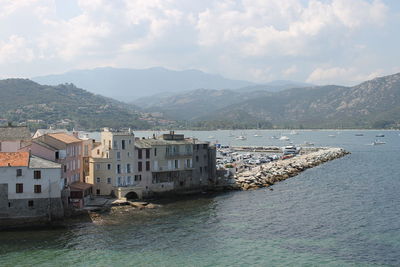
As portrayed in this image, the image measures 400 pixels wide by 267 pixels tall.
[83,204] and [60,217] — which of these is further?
[83,204]

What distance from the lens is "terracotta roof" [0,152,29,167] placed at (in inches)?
1975

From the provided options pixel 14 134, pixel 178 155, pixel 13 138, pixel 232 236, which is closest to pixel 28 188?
pixel 13 138

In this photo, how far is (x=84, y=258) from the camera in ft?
135

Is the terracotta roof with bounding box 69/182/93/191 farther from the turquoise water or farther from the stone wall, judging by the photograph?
the turquoise water

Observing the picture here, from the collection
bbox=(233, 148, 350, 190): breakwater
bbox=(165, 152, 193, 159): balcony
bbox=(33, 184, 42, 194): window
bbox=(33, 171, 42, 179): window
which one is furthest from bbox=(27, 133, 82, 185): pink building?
bbox=(233, 148, 350, 190): breakwater

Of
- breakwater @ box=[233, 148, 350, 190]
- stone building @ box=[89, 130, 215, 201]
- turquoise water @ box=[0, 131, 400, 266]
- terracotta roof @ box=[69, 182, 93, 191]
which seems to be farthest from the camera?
breakwater @ box=[233, 148, 350, 190]

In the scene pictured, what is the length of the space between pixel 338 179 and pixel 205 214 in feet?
146

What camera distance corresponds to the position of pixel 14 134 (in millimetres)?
58250

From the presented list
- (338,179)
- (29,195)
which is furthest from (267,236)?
(338,179)

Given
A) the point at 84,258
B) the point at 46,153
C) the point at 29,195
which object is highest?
the point at 46,153

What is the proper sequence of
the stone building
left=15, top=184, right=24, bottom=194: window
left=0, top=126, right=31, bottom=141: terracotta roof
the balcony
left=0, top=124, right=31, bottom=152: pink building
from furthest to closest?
the balcony
the stone building
left=0, top=126, right=31, bottom=141: terracotta roof
left=0, top=124, right=31, bottom=152: pink building
left=15, top=184, right=24, bottom=194: window

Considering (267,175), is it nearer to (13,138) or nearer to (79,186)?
(79,186)

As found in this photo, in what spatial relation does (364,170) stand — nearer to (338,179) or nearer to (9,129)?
(338,179)

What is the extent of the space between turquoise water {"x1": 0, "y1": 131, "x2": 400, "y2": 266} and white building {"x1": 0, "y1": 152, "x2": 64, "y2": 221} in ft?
9.70
